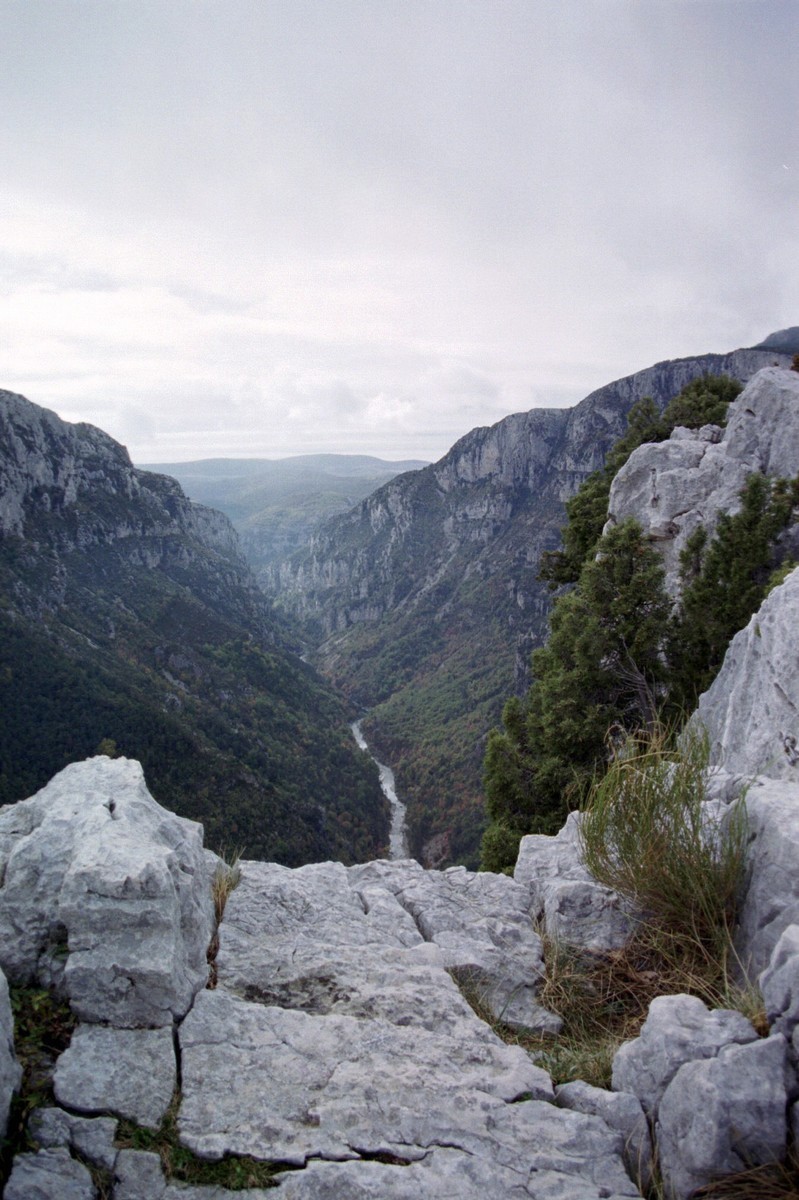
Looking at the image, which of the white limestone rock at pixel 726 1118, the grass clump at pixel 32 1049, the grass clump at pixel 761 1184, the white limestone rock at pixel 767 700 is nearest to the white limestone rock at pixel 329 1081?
the grass clump at pixel 32 1049

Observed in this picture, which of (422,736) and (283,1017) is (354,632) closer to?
(422,736)

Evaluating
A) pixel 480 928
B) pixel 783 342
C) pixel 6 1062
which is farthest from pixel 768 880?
pixel 783 342

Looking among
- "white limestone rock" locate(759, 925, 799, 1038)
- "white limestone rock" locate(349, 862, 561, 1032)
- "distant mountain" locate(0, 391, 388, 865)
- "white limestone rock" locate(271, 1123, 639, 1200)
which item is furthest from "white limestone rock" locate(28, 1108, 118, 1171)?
"distant mountain" locate(0, 391, 388, 865)

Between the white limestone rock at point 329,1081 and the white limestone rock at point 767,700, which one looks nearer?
the white limestone rock at point 329,1081

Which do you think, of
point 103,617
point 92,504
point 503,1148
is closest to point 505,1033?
point 503,1148

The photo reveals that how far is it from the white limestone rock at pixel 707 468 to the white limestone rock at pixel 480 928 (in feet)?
50.5

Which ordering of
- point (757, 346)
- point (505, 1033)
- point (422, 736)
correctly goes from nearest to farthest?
point (505, 1033)
point (422, 736)
point (757, 346)

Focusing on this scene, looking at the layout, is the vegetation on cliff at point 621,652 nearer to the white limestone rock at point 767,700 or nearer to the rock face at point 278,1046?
the white limestone rock at point 767,700

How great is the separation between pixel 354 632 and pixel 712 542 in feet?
542

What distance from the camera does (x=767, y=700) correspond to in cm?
873

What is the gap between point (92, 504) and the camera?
111 m

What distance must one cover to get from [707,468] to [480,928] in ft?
71.9

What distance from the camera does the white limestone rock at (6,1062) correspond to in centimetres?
297

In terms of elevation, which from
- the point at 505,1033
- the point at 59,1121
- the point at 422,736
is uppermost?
the point at 59,1121
